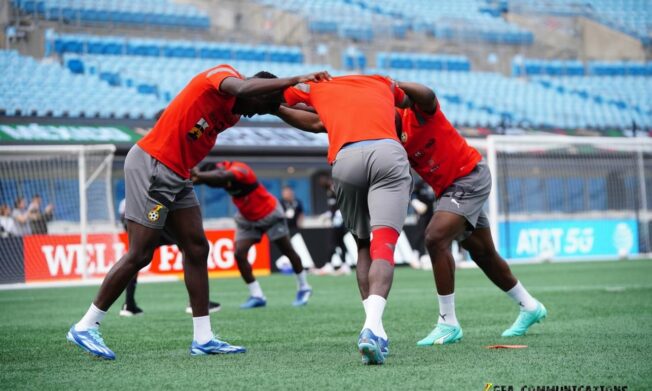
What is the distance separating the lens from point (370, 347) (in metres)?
5.36

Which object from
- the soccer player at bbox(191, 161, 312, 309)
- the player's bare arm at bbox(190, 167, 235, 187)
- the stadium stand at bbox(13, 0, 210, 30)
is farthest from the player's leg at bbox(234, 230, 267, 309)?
the stadium stand at bbox(13, 0, 210, 30)

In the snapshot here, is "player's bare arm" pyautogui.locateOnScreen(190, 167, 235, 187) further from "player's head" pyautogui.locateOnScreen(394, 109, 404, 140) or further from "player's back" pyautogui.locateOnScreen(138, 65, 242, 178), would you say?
"player's head" pyautogui.locateOnScreen(394, 109, 404, 140)

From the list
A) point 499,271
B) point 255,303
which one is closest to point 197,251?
point 499,271

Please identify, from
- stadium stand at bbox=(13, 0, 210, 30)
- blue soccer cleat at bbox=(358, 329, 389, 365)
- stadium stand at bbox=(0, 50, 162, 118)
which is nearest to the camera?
blue soccer cleat at bbox=(358, 329, 389, 365)

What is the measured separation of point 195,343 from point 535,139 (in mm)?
16915

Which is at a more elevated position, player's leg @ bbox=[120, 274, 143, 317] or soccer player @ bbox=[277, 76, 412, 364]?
soccer player @ bbox=[277, 76, 412, 364]

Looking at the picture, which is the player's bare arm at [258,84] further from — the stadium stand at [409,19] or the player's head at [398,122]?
the stadium stand at [409,19]

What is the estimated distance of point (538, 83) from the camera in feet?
119

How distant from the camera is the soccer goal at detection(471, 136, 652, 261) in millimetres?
23328

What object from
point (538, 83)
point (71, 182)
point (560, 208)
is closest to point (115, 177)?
point (71, 182)

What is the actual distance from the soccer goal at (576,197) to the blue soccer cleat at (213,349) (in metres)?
17.2

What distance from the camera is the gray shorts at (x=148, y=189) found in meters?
6.25

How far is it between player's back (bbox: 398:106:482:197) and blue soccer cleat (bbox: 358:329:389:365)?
185 cm

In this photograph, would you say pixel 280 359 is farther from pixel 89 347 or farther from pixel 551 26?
pixel 551 26
